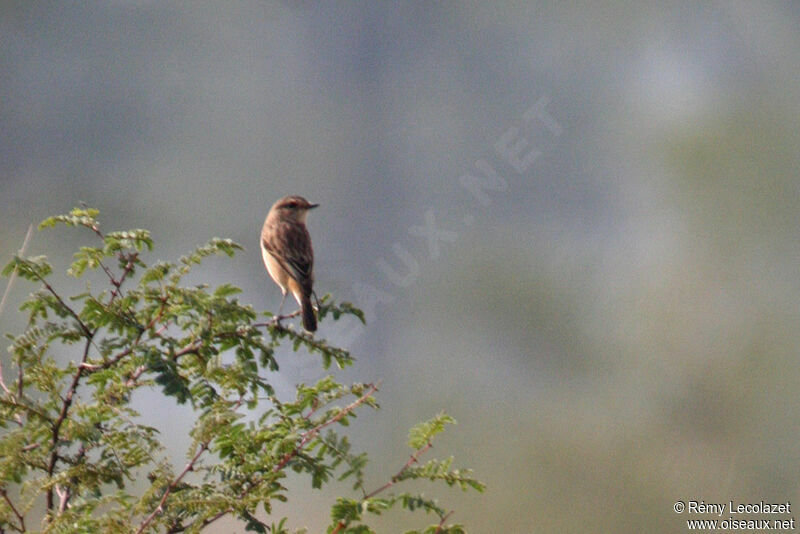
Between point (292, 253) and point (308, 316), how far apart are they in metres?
0.67

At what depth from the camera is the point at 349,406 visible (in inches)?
123

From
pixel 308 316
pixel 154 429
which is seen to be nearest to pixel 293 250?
pixel 308 316

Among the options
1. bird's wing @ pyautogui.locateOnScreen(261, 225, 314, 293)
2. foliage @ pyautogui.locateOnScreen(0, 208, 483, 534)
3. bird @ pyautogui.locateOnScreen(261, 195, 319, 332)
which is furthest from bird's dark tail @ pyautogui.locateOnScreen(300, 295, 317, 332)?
foliage @ pyautogui.locateOnScreen(0, 208, 483, 534)

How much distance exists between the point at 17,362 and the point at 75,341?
0.22m

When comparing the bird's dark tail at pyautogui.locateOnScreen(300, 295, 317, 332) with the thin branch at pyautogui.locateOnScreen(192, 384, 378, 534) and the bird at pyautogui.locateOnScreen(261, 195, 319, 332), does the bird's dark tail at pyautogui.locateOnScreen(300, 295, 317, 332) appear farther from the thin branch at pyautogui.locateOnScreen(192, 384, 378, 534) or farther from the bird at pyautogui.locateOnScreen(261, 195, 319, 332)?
the thin branch at pyautogui.locateOnScreen(192, 384, 378, 534)

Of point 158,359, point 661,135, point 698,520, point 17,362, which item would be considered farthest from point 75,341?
point 661,135

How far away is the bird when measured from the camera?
5.81 metres

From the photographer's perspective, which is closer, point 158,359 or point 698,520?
point 158,359

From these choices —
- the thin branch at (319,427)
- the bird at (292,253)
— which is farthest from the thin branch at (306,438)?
the bird at (292,253)

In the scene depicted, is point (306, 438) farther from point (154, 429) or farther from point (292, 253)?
point (292, 253)

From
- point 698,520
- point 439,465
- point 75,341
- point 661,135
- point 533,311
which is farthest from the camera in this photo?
point 661,135

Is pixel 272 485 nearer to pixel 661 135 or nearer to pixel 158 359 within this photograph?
pixel 158 359

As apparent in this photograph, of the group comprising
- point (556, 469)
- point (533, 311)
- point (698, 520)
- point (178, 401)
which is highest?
point (533, 311)

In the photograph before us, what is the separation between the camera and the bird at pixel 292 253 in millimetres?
5807
